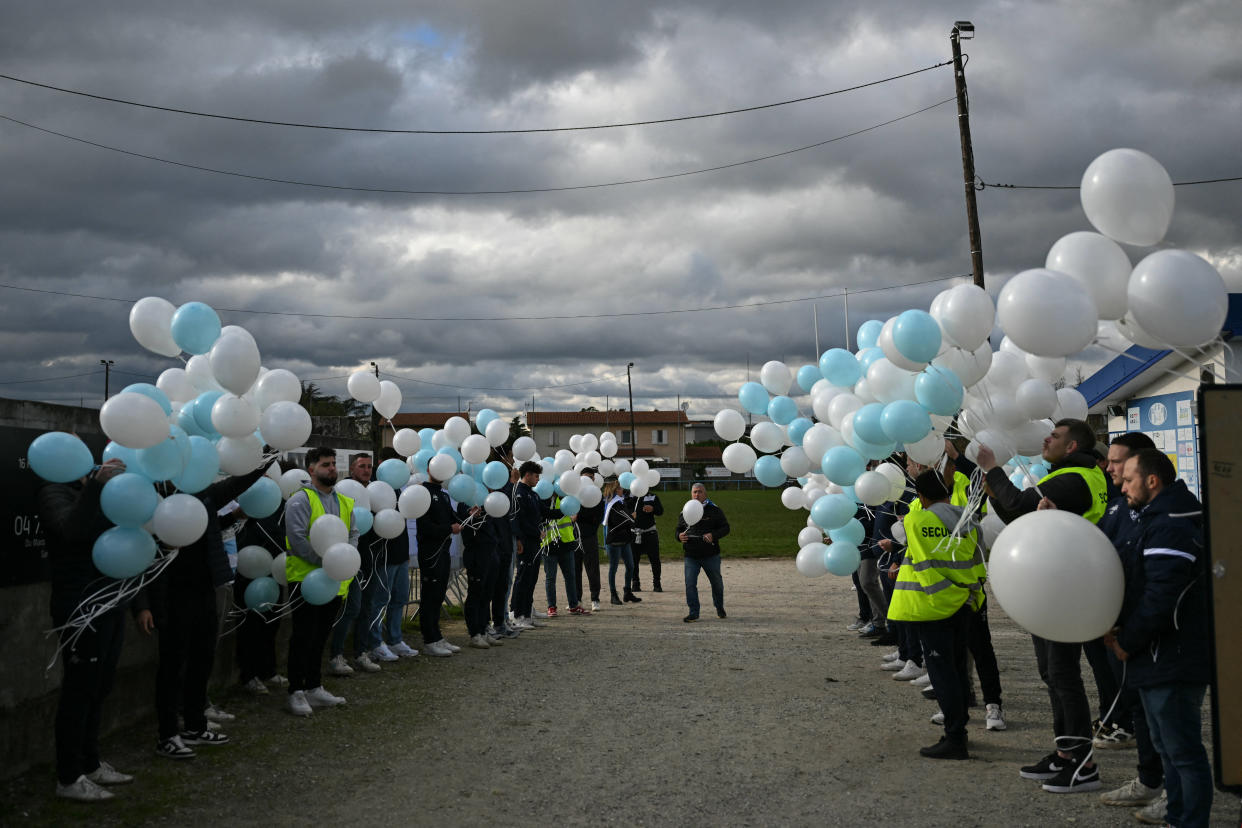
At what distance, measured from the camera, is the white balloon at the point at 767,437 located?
8.48 m

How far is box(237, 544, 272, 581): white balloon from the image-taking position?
6762 mm

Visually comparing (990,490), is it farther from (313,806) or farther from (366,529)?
(366,529)

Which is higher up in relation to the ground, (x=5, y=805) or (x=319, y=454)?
(x=319, y=454)

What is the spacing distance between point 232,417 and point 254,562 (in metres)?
1.79

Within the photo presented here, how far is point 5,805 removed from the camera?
4.57 m

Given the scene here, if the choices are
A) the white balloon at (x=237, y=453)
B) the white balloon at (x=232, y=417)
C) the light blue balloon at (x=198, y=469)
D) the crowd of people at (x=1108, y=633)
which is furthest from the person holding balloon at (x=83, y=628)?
the crowd of people at (x=1108, y=633)

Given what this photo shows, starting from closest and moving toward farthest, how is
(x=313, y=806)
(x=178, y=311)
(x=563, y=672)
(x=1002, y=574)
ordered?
(x=1002, y=574) < (x=313, y=806) < (x=178, y=311) < (x=563, y=672)

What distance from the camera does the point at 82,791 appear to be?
4723 mm

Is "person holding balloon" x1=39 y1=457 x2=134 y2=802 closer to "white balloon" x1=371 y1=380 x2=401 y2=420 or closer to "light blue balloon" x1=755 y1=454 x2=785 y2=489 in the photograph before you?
"white balloon" x1=371 y1=380 x2=401 y2=420

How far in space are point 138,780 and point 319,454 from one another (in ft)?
8.18

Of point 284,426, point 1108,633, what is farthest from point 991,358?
point 284,426

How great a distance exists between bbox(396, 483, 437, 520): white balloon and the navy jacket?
6096 millimetres

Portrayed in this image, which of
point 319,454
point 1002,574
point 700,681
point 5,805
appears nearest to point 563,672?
point 700,681

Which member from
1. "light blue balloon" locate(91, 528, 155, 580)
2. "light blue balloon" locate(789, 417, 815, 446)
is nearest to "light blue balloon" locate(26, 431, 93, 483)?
"light blue balloon" locate(91, 528, 155, 580)
